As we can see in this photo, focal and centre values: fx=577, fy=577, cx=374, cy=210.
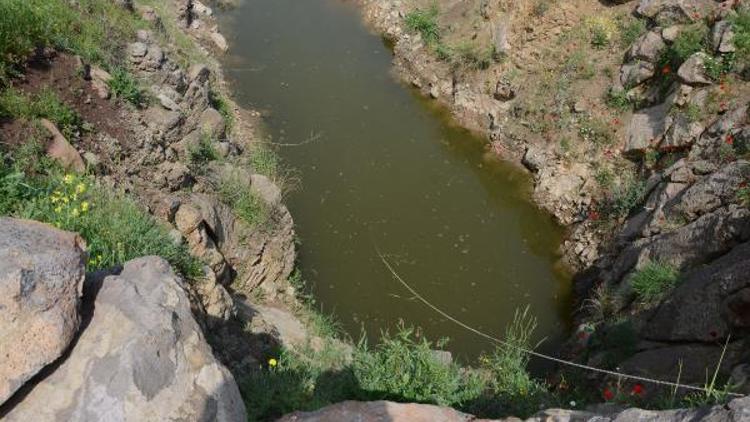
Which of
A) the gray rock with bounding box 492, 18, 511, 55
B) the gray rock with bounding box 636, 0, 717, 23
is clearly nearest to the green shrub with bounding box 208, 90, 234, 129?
the gray rock with bounding box 492, 18, 511, 55

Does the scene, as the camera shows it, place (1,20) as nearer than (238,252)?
Yes

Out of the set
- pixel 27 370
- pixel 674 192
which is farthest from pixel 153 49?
pixel 674 192

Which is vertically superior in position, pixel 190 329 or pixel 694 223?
pixel 694 223

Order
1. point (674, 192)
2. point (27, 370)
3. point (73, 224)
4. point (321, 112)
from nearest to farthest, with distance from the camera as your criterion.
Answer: point (27, 370) < point (73, 224) < point (674, 192) < point (321, 112)

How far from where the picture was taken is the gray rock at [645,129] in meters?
11.0

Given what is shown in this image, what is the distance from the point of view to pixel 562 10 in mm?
13641

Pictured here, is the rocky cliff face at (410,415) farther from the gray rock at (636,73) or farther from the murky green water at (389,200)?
the gray rock at (636,73)

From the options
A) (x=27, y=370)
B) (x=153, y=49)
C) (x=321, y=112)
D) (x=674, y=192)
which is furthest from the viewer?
(x=321, y=112)

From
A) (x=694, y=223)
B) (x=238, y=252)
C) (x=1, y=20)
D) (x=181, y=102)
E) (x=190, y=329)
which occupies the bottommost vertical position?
(x=238, y=252)

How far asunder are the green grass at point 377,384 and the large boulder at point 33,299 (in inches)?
71.4

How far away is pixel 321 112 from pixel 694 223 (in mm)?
8178

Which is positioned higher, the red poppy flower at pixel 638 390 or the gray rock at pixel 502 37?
the gray rock at pixel 502 37

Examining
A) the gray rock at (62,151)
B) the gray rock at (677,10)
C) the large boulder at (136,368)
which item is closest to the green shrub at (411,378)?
the large boulder at (136,368)

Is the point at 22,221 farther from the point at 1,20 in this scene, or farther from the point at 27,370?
the point at 1,20
